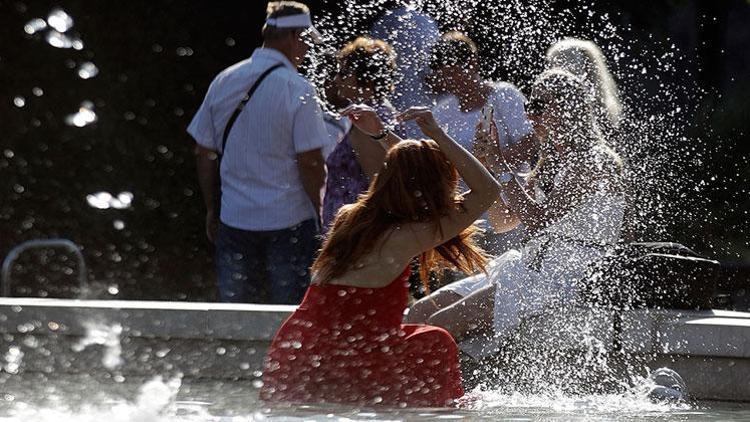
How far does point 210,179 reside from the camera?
6.64m

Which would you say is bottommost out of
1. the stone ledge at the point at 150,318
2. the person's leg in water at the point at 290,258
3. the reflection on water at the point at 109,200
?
the reflection on water at the point at 109,200

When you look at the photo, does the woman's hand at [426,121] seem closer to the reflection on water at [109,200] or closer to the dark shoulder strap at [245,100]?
the dark shoulder strap at [245,100]

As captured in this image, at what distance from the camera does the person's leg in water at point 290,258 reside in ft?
20.5

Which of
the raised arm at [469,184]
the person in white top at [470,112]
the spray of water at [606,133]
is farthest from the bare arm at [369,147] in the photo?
the raised arm at [469,184]

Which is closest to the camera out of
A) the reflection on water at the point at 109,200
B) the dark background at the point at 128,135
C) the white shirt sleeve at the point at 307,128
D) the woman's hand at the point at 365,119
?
the woman's hand at the point at 365,119

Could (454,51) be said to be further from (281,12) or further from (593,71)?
(281,12)

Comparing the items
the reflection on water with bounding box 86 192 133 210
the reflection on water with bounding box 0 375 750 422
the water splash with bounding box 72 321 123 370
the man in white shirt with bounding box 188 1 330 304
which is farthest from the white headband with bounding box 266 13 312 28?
the reflection on water with bounding box 86 192 133 210

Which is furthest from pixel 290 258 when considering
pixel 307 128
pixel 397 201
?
pixel 397 201

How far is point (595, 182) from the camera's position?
224 inches

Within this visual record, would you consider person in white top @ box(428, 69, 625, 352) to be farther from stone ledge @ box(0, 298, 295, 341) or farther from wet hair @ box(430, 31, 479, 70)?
stone ledge @ box(0, 298, 295, 341)

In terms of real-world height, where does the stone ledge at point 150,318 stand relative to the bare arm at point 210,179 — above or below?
below

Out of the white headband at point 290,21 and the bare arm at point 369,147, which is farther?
the white headband at point 290,21

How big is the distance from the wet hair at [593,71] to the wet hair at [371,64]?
694 millimetres

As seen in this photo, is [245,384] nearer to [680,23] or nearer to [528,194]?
[528,194]
